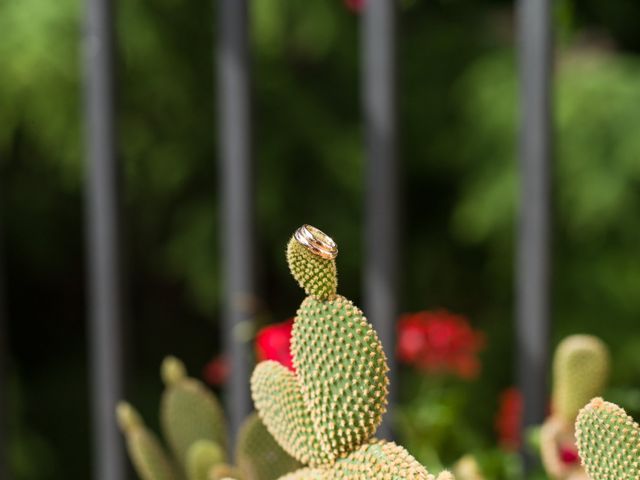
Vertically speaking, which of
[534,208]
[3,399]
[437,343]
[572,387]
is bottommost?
[437,343]

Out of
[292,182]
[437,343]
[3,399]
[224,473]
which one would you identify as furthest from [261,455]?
[292,182]

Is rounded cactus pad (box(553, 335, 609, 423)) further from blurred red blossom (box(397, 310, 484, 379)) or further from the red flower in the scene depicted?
blurred red blossom (box(397, 310, 484, 379))

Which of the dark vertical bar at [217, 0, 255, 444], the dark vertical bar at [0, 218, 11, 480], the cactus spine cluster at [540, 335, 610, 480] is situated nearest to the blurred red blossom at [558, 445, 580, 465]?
the cactus spine cluster at [540, 335, 610, 480]

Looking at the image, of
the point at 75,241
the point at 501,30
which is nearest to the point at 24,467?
the point at 75,241

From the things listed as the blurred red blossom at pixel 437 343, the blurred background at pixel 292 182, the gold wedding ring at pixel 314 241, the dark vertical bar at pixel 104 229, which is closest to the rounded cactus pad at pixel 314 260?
the gold wedding ring at pixel 314 241

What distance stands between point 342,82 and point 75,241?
128cm

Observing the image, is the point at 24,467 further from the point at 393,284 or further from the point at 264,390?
the point at 264,390

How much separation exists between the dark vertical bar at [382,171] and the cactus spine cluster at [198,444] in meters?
0.28

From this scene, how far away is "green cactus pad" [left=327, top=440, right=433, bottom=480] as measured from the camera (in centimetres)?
43

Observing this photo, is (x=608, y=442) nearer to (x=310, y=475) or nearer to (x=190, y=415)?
(x=310, y=475)

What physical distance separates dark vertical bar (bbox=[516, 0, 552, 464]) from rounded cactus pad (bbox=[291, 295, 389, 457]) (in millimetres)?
509

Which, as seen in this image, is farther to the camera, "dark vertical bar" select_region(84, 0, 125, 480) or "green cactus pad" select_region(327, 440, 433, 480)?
"dark vertical bar" select_region(84, 0, 125, 480)

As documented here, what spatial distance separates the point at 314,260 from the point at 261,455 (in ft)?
0.67

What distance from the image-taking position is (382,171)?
958mm
